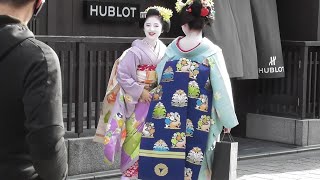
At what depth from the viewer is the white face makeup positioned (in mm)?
6234

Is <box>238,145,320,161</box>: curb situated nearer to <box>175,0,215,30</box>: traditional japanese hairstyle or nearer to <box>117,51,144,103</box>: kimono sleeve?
<box>117,51,144,103</box>: kimono sleeve

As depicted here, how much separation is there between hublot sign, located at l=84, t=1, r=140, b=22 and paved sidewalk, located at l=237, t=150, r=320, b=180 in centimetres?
307

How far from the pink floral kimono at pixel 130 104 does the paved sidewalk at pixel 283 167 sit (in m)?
1.95

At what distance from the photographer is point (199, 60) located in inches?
220

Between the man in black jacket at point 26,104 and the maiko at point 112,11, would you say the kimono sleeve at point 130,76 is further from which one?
the man in black jacket at point 26,104

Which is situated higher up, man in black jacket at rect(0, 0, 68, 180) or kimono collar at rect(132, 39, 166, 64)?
kimono collar at rect(132, 39, 166, 64)

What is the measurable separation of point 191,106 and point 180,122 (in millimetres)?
180

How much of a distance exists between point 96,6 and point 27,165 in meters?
7.29

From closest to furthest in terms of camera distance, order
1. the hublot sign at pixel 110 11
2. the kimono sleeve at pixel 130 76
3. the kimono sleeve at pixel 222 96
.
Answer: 1. the kimono sleeve at pixel 222 96
2. the kimono sleeve at pixel 130 76
3. the hublot sign at pixel 110 11

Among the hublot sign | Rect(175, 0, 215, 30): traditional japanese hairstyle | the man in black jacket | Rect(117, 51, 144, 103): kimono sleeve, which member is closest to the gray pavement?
Rect(117, 51, 144, 103): kimono sleeve

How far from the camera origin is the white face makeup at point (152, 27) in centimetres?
623

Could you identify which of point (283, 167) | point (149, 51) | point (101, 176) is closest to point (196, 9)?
point (149, 51)

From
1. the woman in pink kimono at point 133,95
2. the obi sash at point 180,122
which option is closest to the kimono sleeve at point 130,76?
the woman in pink kimono at point 133,95

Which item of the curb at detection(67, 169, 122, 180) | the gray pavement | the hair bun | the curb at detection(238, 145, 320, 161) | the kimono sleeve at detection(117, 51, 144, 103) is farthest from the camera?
the curb at detection(238, 145, 320, 161)
